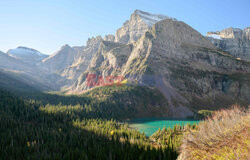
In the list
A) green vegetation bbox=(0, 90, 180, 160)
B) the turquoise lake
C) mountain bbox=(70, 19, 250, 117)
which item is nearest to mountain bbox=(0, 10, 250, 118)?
mountain bbox=(70, 19, 250, 117)

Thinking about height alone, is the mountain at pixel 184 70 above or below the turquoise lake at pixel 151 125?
above

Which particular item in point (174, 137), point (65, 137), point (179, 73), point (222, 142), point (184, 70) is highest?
point (184, 70)

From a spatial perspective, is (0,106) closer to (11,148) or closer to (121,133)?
(11,148)

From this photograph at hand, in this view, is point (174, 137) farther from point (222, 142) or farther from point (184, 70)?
point (184, 70)

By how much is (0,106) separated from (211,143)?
299ft

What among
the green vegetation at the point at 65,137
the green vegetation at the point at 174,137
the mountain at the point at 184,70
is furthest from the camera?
the mountain at the point at 184,70

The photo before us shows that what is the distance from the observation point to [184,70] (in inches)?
5468

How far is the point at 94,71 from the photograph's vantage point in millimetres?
190875

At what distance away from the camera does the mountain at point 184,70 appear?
12288 cm

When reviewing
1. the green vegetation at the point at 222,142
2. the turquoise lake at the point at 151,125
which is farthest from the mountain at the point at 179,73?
the green vegetation at the point at 222,142

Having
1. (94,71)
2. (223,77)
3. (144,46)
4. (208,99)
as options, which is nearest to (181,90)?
(208,99)

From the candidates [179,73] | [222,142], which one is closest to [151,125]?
[179,73]

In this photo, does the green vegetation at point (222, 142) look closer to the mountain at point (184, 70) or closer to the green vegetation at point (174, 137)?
the green vegetation at point (174, 137)

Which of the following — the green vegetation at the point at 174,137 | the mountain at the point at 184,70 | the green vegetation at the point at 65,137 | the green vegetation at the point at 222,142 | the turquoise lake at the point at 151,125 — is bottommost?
the turquoise lake at the point at 151,125
